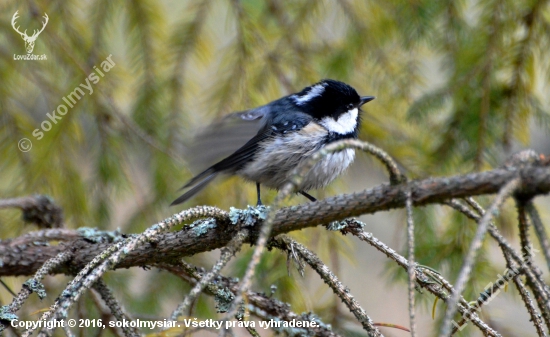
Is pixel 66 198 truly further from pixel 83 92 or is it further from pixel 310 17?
pixel 310 17

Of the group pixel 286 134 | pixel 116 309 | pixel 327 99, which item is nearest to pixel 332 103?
pixel 327 99

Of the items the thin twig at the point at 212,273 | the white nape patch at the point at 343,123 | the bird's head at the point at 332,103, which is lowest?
the thin twig at the point at 212,273

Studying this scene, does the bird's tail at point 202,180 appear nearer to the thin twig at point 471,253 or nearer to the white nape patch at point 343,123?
the white nape patch at point 343,123

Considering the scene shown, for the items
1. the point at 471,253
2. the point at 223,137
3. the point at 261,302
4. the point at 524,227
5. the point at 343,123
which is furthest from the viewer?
the point at 343,123

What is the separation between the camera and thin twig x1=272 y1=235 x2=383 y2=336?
3.35 feet

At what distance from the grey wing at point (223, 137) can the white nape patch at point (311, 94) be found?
0.16 meters

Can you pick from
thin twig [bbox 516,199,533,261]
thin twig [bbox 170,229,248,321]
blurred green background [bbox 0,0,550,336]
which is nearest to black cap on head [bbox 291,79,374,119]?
blurred green background [bbox 0,0,550,336]

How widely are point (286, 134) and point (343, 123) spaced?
0.82 ft

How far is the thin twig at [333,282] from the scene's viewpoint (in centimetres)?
102

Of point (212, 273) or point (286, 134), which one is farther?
point (286, 134)

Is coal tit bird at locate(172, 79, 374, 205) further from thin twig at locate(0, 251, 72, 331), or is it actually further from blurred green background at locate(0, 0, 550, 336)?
thin twig at locate(0, 251, 72, 331)

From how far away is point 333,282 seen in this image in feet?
3.59

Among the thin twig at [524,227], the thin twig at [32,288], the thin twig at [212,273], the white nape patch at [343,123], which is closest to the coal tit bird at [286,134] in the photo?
the white nape patch at [343,123]

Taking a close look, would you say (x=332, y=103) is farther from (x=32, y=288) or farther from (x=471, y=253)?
(x=471, y=253)
